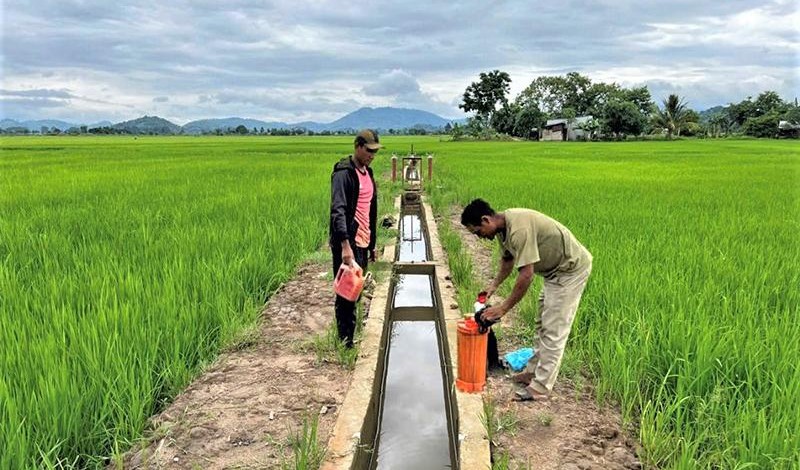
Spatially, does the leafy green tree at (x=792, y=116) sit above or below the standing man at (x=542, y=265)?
above

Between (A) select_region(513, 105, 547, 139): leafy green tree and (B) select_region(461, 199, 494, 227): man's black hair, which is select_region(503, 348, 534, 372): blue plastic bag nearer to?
(B) select_region(461, 199, 494, 227): man's black hair

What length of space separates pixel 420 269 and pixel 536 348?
313cm

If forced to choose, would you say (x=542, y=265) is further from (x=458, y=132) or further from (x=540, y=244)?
(x=458, y=132)

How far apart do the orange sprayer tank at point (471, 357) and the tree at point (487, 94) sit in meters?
52.3

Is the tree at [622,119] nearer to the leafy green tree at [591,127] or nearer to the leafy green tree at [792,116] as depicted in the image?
the leafy green tree at [591,127]

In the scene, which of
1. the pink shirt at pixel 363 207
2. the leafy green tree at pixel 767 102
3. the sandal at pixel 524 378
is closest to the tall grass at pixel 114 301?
the pink shirt at pixel 363 207

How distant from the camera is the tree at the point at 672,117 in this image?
52.4 m

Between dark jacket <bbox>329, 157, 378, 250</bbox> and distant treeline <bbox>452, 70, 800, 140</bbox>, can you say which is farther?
distant treeline <bbox>452, 70, 800, 140</bbox>

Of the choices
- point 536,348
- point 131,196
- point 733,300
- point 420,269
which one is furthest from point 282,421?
point 131,196

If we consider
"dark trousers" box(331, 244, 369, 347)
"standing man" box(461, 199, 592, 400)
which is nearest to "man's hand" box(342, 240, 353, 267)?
"dark trousers" box(331, 244, 369, 347)

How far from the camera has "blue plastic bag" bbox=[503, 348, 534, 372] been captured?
3.47 meters

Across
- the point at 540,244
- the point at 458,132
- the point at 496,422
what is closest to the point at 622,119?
the point at 458,132

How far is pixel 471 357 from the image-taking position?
10.1 ft

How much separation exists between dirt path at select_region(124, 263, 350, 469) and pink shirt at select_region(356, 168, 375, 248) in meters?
0.86
